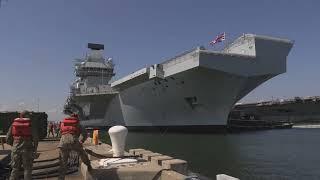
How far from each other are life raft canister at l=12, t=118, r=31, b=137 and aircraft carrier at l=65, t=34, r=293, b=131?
1056 inches

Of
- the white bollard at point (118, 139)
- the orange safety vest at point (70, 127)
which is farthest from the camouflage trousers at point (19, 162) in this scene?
the white bollard at point (118, 139)

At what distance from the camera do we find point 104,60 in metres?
70.8

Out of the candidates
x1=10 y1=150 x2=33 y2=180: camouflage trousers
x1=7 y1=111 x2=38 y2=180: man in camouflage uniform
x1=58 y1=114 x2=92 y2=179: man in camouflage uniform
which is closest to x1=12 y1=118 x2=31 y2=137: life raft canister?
x1=7 y1=111 x2=38 y2=180: man in camouflage uniform

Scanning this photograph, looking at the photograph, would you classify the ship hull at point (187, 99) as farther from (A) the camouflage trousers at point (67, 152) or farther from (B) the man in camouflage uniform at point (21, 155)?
(B) the man in camouflage uniform at point (21, 155)

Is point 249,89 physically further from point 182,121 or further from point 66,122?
point 66,122

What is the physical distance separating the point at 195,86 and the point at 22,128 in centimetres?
3334

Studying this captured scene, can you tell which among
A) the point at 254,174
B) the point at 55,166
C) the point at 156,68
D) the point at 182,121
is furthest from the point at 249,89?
the point at 55,166

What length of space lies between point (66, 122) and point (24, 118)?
0.73 meters

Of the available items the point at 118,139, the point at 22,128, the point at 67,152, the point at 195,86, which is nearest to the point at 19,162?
the point at 22,128

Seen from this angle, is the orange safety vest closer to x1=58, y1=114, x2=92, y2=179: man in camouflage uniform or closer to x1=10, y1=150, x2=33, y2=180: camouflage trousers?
x1=58, y1=114, x2=92, y2=179: man in camouflage uniform

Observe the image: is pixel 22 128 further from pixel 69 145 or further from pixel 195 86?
pixel 195 86

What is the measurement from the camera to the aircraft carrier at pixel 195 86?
116 ft

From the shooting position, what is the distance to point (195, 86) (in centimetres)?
3978

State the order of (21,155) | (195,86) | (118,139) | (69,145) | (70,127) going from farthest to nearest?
1. (195,86)
2. (118,139)
3. (70,127)
4. (69,145)
5. (21,155)
